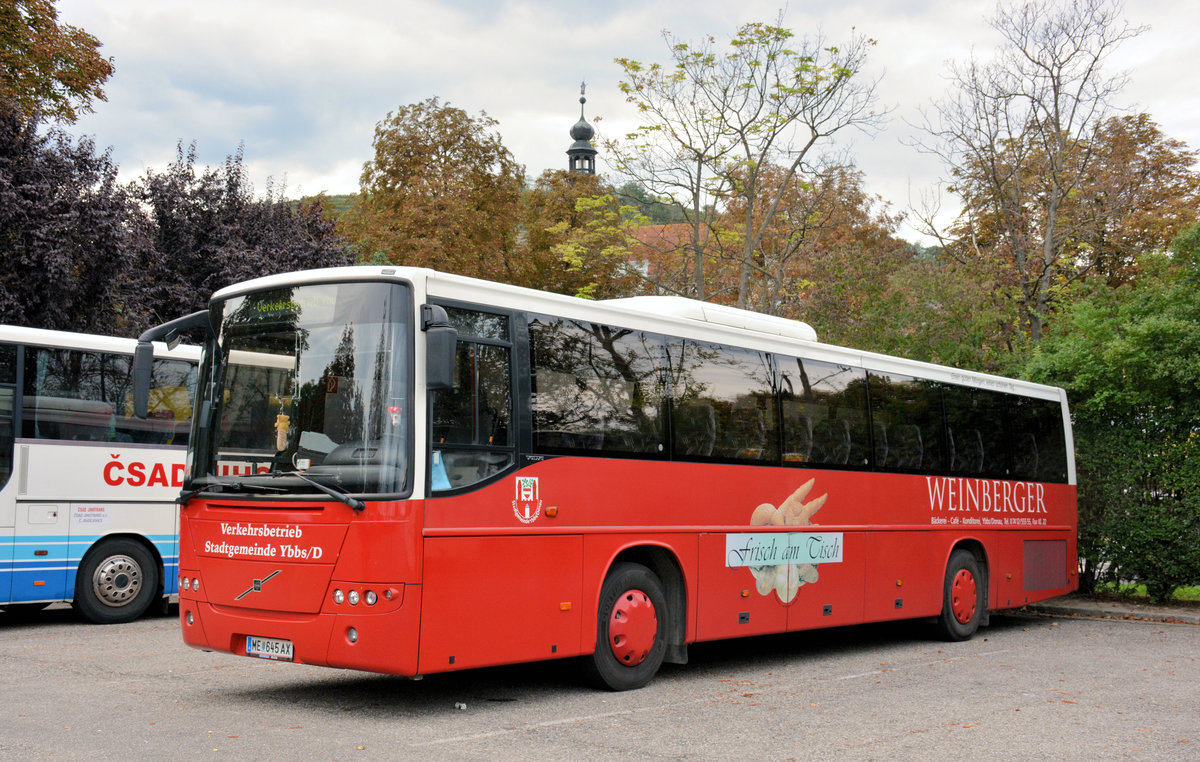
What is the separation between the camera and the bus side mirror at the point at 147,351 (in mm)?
8961

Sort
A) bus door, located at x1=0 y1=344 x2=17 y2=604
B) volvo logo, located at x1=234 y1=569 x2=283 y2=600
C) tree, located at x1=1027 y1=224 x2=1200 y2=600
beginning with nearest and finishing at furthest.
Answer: volvo logo, located at x1=234 y1=569 x2=283 y2=600 → bus door, located at x1=0 y1=344 x2=17 y2=604 → tree, located at x1=1027 y1=224 x2=1200 y2=600

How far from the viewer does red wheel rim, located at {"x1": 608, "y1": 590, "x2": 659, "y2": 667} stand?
941cm

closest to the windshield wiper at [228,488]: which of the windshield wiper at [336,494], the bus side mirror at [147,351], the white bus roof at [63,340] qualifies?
the windshield wiper at [336,494]

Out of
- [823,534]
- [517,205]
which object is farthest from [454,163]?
[823,534]

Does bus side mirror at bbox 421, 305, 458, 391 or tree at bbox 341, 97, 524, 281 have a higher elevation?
tree at bbox 341, 97, 524, 281

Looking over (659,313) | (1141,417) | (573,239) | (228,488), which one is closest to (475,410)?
(228,488)

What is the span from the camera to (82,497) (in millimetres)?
13383

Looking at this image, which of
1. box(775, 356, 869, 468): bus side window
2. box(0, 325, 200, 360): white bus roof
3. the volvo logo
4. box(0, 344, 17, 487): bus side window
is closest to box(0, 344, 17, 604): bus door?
box(0, 344, 17, 487): bus side window

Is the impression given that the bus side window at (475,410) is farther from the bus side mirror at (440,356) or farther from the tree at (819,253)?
the tree at (819,253)

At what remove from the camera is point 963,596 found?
14.1 m

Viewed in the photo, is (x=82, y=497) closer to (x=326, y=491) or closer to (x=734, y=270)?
(x=326, y=491)

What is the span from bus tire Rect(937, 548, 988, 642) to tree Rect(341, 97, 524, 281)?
29543 mm

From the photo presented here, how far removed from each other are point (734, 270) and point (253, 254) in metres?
17.1

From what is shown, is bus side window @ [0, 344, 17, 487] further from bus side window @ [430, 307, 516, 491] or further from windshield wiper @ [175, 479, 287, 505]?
bus side window @ [430, 307, 516, 491]
